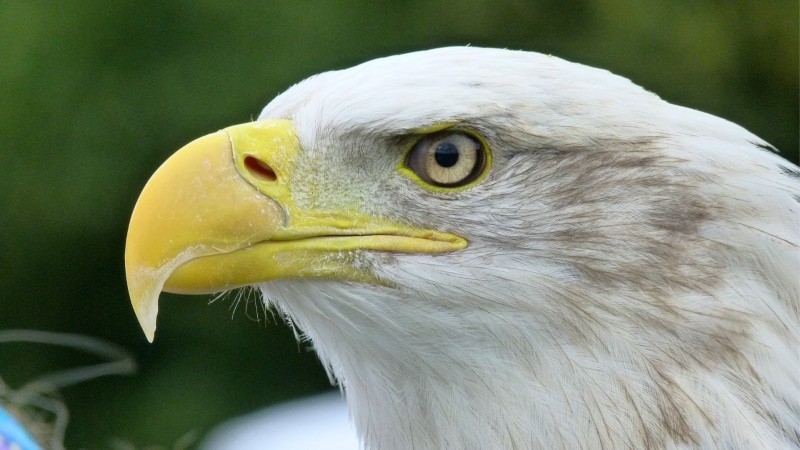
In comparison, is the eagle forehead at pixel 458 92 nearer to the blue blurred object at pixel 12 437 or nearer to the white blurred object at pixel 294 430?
the blue blurred object at pixel 12 437

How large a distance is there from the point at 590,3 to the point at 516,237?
3.57 m

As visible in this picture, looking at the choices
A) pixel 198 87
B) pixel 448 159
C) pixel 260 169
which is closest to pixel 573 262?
pixel 448 159

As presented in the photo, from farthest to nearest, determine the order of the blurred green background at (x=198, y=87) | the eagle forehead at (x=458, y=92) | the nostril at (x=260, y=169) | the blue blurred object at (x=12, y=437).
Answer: the blurred green background at (x=198, y=87) < the blue blurred object at (x=12, y=437) < the nostril at (x=260, y=169) < the eagle forehead at (x=458, y=92)

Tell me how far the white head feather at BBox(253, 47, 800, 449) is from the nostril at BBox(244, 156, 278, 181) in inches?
1.8

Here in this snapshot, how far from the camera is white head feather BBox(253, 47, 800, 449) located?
1840 millimetres

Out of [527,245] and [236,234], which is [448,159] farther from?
[236,234]

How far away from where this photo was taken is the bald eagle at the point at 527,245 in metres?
1.84

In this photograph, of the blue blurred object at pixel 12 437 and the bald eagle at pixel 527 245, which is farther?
the blue blurred object at pixel 12 437

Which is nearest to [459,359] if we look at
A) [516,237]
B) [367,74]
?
[516,237]

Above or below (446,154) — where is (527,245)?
below

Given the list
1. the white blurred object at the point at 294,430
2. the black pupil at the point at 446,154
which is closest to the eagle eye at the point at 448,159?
the black pupil at the point at 446,154

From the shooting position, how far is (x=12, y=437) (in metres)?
2.10

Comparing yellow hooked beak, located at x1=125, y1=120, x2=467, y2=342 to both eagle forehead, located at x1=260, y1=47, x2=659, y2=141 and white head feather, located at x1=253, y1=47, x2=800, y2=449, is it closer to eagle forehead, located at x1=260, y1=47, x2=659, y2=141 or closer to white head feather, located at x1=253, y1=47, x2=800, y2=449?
white head feather, located at x1=253, y1=47, x2=800, y2=449

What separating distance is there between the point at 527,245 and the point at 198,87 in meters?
3.53
